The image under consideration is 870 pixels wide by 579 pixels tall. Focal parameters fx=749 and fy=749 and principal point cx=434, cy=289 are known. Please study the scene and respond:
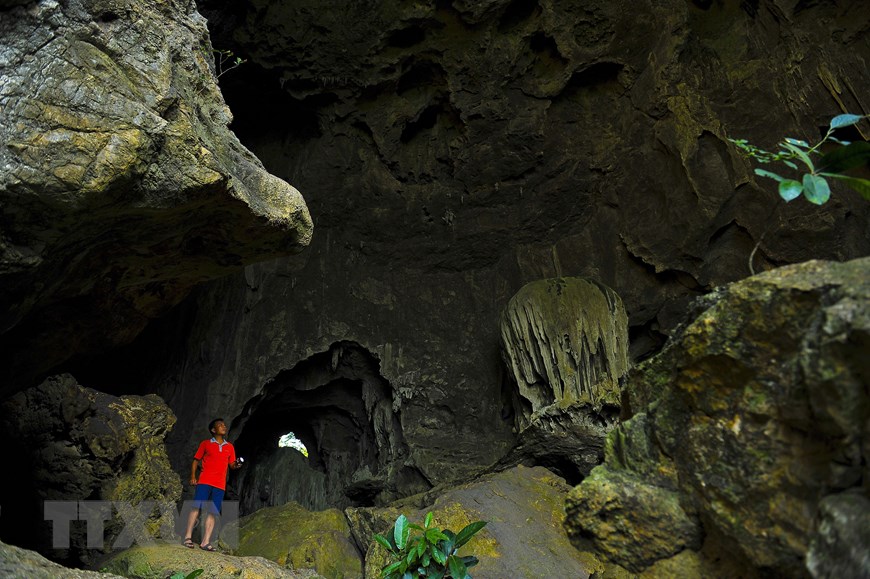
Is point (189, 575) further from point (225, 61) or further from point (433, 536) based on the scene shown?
point (225, 61)

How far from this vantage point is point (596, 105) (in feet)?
31.4

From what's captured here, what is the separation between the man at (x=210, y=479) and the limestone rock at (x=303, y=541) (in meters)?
1.12

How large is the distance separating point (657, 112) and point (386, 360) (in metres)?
4.52

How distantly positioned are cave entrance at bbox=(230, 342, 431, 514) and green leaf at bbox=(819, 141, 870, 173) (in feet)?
22.8

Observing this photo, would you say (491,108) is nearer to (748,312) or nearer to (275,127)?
(275,127)

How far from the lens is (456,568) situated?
171 inches

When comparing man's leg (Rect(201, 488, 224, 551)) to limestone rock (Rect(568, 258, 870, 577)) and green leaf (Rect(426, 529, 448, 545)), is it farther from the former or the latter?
limestone rock (Rect(568, 258, 870, 577))

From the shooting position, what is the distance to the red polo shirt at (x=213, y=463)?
5.87 metres

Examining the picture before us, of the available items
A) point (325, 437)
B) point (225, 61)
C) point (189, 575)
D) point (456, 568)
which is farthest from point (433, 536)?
point (225, 61)

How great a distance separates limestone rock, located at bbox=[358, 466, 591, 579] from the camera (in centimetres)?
585

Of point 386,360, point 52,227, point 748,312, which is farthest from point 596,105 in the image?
point 748,312

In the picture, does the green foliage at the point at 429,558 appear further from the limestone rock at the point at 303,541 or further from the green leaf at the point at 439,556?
the limestone rock at the point at 303,541

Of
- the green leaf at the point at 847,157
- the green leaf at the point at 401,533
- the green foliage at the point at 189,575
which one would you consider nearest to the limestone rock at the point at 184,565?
the green foliage at the point at 189,575

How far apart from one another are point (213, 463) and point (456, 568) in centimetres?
244
